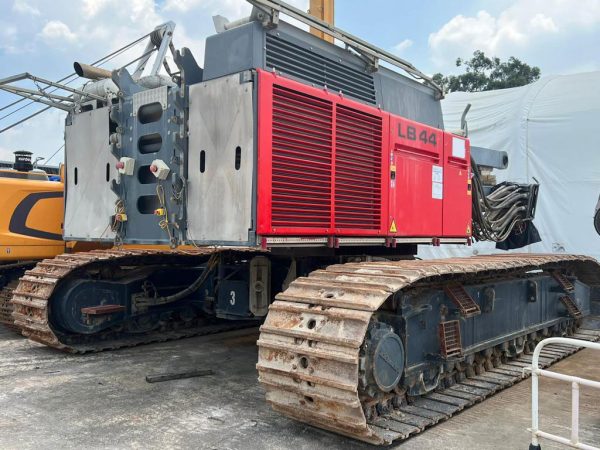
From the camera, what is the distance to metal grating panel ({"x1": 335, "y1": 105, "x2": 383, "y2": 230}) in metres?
5.50

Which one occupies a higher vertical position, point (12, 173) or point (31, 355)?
point (12, 173)

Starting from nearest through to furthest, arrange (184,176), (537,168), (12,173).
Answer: (184,176), (12,173), (537,168)

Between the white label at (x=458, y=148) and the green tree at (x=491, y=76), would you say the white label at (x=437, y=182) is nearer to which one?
the white label at (x=458, y=148)

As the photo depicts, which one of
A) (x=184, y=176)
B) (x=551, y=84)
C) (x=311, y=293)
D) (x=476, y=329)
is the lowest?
(x=476, y=329)

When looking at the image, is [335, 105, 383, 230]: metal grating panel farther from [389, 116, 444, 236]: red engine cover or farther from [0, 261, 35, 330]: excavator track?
[0, 261, 35, 330]: excavator track

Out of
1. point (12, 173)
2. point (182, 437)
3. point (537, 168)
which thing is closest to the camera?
point (182, 437)

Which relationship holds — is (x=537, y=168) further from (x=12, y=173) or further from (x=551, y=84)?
(x=12, y=173)

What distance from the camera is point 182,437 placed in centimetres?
457

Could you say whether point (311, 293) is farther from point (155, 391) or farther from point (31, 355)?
point (31, 355)

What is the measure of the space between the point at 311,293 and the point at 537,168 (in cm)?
A: 1405

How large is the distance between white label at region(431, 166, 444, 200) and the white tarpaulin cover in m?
8.76

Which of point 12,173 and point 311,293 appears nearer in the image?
point 311,293

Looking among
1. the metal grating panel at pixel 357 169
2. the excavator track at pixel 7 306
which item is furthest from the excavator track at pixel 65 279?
the metal grating panel at pixel 357 169

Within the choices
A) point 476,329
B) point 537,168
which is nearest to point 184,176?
point 476,329
